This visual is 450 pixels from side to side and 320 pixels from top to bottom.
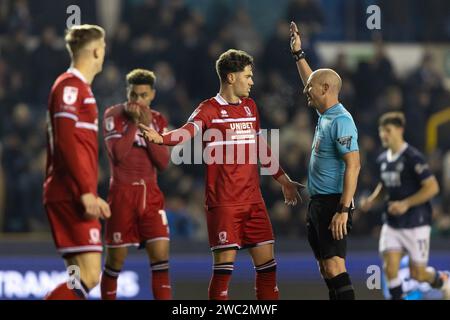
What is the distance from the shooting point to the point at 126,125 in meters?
8.47

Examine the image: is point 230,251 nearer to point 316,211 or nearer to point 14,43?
point 316,211

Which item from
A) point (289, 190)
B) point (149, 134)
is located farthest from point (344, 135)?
point (149, 134)

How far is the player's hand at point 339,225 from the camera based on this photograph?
7.38 metres

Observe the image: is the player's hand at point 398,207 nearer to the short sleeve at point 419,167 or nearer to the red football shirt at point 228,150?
the short sleeve at point 419,167

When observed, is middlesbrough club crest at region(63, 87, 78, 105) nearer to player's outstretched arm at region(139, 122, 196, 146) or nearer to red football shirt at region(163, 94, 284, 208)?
player's outstretched arm at region(139, 122, 196, 146)

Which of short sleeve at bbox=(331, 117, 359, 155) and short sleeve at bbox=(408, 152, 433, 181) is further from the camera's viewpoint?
short sleeve at bbox=(408, 152, 433, 181)

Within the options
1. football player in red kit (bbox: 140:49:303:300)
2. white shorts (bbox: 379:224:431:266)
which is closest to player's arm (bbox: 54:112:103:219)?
football player in red kit (bbox: 140:49:303:300)

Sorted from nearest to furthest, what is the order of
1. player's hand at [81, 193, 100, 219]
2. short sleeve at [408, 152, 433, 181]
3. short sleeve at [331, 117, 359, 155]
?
player's hand at [81, 193, 100, 219], short sleeve at [331, 117, 359, 155], short sleeve at [408, 152, 433, 181]

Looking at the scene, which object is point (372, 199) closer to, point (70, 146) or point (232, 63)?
point (232, 63)

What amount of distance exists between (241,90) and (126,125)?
1164 mm

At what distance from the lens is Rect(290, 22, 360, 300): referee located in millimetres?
7484

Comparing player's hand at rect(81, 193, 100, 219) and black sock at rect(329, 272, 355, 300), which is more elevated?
player's hand at rect(81, 193, 100, 219)

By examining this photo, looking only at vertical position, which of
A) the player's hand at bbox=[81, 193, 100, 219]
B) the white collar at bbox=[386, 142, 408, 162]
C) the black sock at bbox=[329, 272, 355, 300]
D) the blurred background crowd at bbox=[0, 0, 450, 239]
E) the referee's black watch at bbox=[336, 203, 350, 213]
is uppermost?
the blurred background crowd at bbox=[0, 0, 450, 239]
